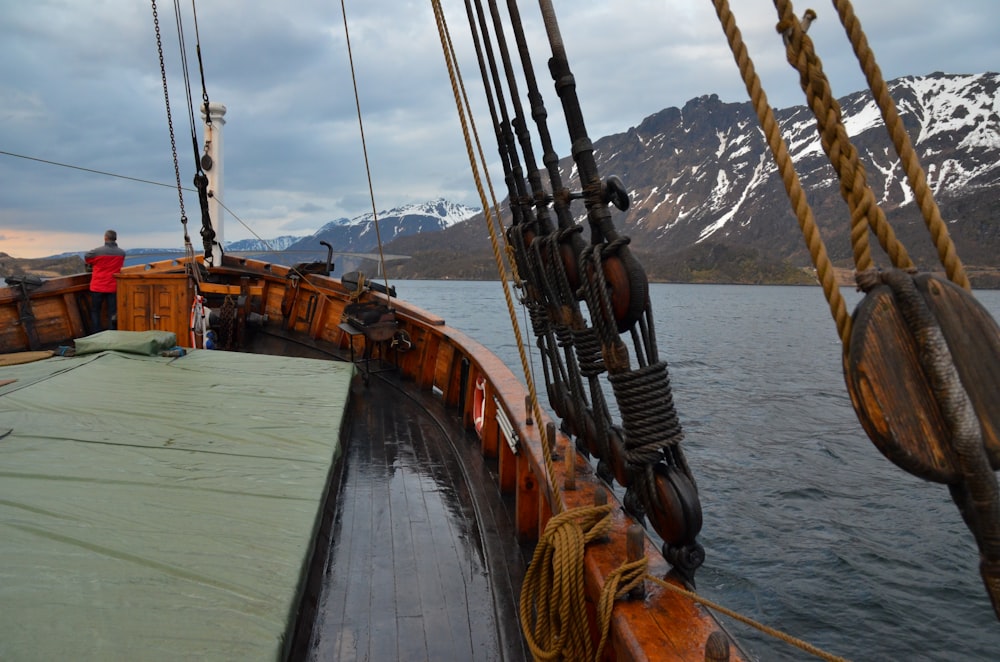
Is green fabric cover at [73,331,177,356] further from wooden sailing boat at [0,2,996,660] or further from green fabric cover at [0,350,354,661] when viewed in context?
green fabric cover at [0,350,354,661]

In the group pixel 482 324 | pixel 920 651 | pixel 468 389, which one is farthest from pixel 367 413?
pixel 482 324

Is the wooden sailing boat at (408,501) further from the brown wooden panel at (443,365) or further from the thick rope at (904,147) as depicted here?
the brown wooden panel at (443,365)

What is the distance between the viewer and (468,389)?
5.00 meters

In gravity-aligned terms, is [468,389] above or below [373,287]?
below

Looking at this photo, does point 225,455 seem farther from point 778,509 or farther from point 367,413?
point 778,509

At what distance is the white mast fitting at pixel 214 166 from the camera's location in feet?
27.7

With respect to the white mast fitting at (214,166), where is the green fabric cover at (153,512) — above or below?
below

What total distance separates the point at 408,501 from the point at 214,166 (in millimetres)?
6613

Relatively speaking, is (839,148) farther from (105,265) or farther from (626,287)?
(105,265)

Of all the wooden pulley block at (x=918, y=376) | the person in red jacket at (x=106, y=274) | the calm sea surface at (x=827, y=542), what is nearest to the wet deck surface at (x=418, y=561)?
the calm sea surface at (x=827, y=542)

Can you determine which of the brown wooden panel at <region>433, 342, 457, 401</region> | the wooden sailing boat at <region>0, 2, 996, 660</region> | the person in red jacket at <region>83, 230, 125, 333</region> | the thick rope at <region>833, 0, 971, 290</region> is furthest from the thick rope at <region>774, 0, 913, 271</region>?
the person in red jacket at <region>83, 230, 125, 333</region>

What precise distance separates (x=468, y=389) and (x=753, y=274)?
13389 cm

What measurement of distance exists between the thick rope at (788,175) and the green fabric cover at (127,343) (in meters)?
5.09

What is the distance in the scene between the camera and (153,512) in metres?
2.44
